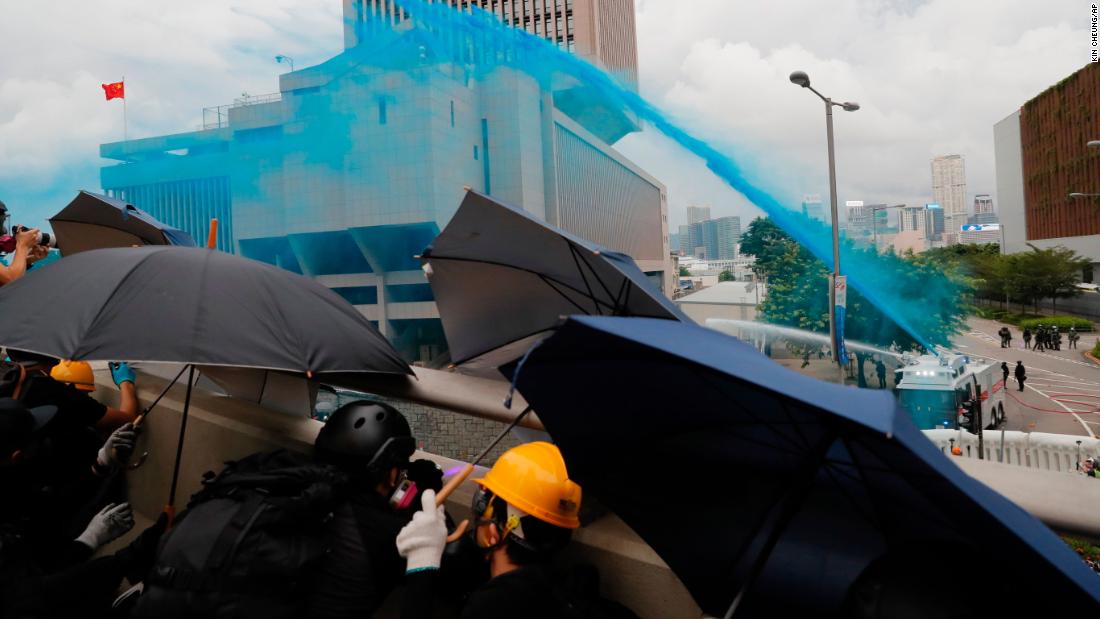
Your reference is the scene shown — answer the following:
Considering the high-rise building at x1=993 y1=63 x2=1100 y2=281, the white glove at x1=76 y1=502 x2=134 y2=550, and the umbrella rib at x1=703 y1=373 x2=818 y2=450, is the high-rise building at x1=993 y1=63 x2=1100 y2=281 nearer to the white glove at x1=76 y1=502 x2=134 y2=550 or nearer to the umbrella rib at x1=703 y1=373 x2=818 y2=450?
the umbrella rib at x1=703 y1=373 x2=818 y2=450

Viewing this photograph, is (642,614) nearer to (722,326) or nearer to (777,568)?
(777,568)

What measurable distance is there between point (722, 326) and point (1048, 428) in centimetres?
1539

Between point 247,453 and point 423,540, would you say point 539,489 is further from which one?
point 247,453

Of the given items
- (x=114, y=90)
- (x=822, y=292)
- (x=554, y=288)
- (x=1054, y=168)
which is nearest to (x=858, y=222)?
(x=822, y=292)

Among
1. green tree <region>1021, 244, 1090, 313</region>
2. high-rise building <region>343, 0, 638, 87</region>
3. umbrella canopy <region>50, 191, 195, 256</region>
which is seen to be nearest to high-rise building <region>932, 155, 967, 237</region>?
high-rise building <region>343, 0, 638, 87</region>

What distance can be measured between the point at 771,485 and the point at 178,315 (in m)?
2.09

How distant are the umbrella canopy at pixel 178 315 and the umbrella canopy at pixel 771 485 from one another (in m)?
1.35

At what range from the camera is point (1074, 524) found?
1.64 meters

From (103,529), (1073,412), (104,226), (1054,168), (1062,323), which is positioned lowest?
(1073,412)

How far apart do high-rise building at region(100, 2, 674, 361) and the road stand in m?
30.8

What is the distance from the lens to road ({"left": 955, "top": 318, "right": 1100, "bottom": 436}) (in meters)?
21.3

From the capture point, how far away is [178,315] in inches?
97.3

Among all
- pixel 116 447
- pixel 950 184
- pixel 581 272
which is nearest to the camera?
pixel 581 272

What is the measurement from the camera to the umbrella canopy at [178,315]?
2387mm
